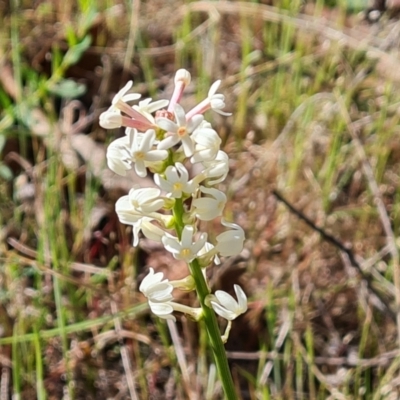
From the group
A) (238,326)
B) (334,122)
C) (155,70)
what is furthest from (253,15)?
(238,326)

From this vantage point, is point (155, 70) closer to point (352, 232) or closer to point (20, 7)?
point (20, 7)

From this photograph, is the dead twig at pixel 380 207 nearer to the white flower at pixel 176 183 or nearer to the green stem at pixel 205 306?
the green stem at pixel 205 306

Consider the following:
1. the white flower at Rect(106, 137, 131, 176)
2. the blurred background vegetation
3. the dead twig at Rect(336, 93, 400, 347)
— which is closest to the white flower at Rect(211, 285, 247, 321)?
the white flower at Rect(106, 137, 131, 176)

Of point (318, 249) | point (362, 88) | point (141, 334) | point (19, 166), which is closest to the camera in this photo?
A: point (141, 334)

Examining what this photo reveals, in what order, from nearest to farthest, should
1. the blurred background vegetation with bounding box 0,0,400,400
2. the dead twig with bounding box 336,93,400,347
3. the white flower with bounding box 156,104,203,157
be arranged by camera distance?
the white flower with bounding box 156,104,203,157
the blurred background vegetation with bounding box 0,0,400,400
the dead twig with bounding box 336,93,400,347

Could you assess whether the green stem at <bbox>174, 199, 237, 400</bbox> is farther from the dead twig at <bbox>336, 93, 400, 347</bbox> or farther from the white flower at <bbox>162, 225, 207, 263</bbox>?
the dead twig at <bbox>336, 93, 400, 347</bbox>

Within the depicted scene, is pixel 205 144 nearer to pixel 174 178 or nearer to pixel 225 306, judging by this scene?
pixel 174 178
